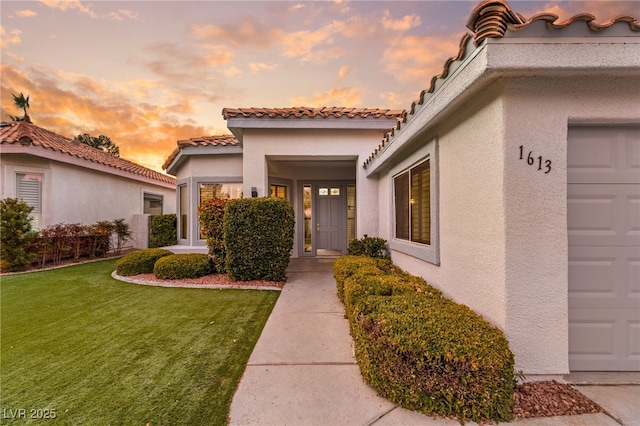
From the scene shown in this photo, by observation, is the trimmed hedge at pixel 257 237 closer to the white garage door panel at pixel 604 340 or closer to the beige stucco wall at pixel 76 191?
the white garage door panel at pixel 604 340

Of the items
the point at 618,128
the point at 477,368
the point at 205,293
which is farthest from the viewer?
the point at 205,293

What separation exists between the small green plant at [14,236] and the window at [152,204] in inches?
286

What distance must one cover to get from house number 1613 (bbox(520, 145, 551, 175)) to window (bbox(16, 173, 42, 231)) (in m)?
14.2

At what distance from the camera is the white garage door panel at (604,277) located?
2.56m

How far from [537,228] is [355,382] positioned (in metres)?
2.43

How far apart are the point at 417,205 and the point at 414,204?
0.14 m

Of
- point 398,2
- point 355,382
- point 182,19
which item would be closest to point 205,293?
point 355,382

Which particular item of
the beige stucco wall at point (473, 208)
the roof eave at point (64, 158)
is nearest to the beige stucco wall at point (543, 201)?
the beige stucco wall at point (473, 208)

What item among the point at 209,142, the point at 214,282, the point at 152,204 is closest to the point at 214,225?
the point at 214,282

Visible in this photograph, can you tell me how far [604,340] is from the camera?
2580 millimetres

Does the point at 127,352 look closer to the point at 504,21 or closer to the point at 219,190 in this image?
the point at 504,21

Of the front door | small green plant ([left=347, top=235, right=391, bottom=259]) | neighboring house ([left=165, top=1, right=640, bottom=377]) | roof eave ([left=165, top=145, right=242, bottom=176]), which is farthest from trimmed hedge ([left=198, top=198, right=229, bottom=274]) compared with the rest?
neighboring house ([left=165, top=1, right=640, bottom=377])

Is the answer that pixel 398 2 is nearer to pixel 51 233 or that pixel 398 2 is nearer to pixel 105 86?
pixel 105 86

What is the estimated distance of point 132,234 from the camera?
13.0m
